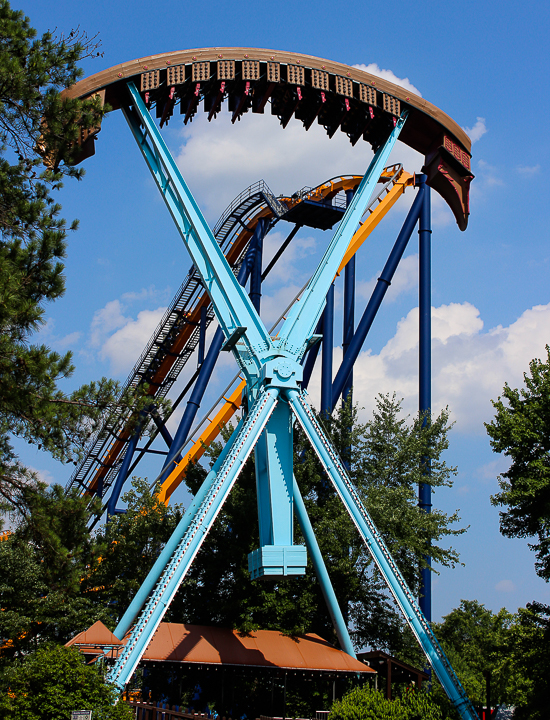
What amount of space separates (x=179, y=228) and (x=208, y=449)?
282 inches

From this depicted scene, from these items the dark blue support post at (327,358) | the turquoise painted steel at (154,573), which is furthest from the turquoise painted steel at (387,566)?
the dark blue support post at (327,358)

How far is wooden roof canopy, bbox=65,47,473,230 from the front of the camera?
52.2 feet

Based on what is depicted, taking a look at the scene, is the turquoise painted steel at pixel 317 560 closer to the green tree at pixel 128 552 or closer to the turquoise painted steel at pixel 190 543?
the turquoise painted steel at pixel 190 543

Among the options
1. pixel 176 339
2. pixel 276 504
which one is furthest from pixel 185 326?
pixel 276 504

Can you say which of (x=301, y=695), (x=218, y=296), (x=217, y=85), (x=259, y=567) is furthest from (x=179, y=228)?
(x=301, y=695)

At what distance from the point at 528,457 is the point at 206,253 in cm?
751

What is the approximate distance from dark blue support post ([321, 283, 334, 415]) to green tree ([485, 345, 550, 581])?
6.04 meters

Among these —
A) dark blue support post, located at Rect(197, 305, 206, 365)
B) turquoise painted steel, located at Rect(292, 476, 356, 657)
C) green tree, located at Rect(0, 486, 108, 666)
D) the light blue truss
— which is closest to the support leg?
the light blue truss

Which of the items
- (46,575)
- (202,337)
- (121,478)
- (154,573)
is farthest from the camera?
(121,478)

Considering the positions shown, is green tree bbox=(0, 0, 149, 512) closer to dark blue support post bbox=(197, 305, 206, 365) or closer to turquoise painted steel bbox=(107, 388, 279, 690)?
turquoise painted steel bbox=(107, 388, 279, 690)

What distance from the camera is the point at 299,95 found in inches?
659

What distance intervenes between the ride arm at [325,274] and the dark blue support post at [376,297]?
388 centimetres

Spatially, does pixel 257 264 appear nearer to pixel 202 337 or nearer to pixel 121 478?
pixel 202 337

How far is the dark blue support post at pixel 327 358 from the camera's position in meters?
21.3
